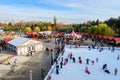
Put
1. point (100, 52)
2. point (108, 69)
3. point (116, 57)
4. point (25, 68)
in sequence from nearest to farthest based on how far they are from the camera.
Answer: point (108, 69)
point (25, 68)
point (116, 57)
point (100, 52)

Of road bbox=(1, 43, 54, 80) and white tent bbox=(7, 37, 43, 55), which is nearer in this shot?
road bbox=(1, 43, 54, 80)

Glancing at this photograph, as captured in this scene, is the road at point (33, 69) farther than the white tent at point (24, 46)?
No

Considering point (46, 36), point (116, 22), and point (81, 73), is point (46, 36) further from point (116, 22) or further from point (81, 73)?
point (81, 73)

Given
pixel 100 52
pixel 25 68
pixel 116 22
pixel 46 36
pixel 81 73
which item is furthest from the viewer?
pixel 116 22

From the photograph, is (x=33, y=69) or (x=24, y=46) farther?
(x=24, y=46)

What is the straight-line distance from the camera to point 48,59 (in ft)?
109

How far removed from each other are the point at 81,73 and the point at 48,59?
39.4 feet

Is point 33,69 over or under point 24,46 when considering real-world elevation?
under

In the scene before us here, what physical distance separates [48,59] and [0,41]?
716 inches

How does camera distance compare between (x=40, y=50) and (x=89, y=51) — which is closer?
(x=89, y=51)

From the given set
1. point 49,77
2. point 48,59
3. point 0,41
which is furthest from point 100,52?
point 0,41

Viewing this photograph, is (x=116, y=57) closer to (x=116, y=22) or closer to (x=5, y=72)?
(x=5, y=72)

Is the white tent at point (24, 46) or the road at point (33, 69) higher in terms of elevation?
the white tent at point (24, 46)

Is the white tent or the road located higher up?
the white tent
